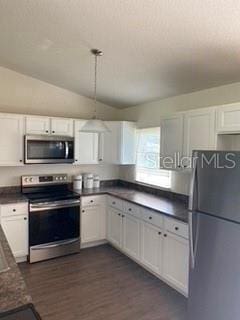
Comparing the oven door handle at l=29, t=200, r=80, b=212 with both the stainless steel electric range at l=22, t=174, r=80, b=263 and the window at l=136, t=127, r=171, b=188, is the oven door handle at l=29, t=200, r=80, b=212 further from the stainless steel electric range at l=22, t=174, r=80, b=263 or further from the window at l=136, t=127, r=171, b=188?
the window at l=136, t=127, r=171, b=188

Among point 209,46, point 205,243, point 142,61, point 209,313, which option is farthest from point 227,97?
point 209,313

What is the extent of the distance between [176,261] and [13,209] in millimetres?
2190

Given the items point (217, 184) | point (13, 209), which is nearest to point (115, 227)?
point (13, 209)

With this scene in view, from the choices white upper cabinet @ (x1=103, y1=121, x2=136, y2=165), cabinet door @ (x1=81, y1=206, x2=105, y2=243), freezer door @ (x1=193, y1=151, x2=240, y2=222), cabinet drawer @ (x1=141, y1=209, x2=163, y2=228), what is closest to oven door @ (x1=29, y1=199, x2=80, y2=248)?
cabinet door @ (x1=81, y1=206, x2=105, y2=243)

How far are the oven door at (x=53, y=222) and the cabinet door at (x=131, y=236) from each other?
749mm

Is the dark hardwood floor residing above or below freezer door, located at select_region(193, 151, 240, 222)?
below

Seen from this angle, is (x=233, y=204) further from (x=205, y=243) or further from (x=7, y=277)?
(x=7, y=277)

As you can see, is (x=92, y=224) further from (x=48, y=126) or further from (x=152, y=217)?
(x=48, y=126)

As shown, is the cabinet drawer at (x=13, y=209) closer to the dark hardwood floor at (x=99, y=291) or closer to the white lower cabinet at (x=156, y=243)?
the dark hardwood floor at (x=99, y=291)

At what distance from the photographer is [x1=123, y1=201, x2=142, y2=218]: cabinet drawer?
3377 mm

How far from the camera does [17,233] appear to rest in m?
3.46

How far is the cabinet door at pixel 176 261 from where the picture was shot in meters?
2.67

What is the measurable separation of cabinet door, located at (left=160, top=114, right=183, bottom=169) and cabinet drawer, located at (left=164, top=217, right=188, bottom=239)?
658 millimetres

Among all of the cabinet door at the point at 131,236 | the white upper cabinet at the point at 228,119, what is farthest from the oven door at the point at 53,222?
the white upper cabinet at the point at 228,119
